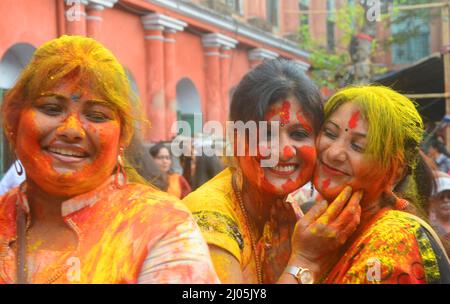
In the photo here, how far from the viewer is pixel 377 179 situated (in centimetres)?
238

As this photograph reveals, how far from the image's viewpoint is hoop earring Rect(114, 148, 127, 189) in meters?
2.17

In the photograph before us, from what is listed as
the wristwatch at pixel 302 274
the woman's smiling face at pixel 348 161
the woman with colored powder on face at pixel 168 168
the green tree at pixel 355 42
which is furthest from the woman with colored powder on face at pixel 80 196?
the green tree at pixel 355 42

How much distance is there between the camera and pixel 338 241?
2.30 metres

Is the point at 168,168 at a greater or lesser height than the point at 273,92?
lesser

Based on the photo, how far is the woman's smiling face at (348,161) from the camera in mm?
2367

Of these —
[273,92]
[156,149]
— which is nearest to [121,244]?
[273,92]

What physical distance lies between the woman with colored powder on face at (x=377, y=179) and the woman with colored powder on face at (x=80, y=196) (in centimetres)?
56

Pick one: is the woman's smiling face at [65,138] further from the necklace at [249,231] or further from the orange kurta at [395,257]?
the orange kurta at [395,257]

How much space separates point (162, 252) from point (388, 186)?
885 millimetres

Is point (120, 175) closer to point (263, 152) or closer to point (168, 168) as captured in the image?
point (263, 152)

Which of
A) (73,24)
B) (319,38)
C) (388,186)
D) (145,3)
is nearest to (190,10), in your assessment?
(145,3)

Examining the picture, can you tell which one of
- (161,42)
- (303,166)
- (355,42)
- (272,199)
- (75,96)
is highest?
(161,42)

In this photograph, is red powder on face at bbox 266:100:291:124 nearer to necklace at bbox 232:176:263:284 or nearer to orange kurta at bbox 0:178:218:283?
necklace at bbox 232:176:263:284
